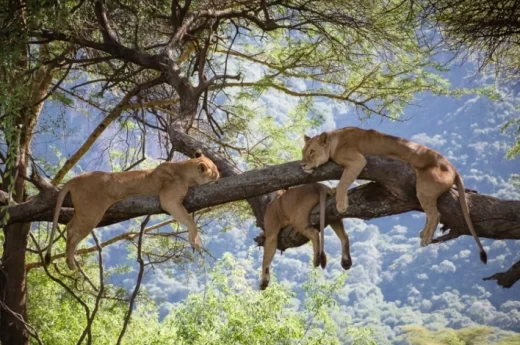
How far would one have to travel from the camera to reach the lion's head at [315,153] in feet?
18.9

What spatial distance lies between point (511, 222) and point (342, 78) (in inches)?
252

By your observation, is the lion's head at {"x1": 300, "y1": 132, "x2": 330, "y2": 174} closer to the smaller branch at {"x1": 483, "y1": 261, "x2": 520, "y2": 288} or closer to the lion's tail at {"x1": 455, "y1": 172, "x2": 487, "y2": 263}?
the lion's tail at {"x1": 455, "y1": 172, "x2": 487, "y2": 263}

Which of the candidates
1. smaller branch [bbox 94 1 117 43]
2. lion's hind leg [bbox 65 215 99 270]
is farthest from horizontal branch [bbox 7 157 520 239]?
smaller branch [bbox 94 1 117 43]

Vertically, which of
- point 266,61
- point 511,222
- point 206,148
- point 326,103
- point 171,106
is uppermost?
point 326,103

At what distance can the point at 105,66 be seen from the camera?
1053 cm

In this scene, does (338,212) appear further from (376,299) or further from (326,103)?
(326,103)

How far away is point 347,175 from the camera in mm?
5719

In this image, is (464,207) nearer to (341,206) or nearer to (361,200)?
(361,200)

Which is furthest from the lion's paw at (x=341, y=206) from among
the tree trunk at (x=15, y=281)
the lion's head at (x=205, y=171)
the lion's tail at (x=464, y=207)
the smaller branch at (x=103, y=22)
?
the tree trunk at (x=15, y=281)

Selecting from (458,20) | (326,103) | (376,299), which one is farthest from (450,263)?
(458,20)

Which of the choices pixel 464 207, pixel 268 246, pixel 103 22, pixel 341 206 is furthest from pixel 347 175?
pixel 103 22

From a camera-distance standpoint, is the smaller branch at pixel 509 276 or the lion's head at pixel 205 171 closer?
the smaller branch at pixel 509 276

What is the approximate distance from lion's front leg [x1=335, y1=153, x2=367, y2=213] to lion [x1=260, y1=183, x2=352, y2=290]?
0.20m

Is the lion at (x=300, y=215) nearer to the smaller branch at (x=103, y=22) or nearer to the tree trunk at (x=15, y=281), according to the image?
the smaller branch at (x=103, y=22)
